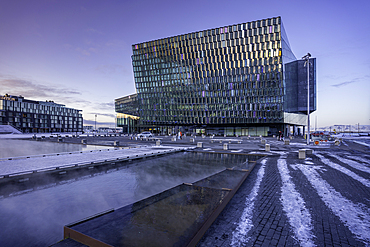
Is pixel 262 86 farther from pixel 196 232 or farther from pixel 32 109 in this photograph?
pixel 32 109

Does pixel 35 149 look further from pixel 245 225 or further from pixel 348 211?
pixel 348 211

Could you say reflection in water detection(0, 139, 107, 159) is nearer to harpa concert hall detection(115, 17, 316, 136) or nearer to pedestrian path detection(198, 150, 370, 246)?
pedestrian path detection(198, 150, 370, 246)

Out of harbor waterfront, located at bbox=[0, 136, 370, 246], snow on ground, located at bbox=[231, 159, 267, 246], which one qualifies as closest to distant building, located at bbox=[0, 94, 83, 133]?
harbor waterfront, located at bbox=[0, 136, 370, 246]

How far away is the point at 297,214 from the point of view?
17.2ft

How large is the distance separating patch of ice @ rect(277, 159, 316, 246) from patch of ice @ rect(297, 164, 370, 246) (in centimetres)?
78

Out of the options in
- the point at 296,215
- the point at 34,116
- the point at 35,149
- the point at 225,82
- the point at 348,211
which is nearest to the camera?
the point at 296,215

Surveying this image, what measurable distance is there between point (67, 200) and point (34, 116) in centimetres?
12482

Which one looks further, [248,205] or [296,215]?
[248,205]

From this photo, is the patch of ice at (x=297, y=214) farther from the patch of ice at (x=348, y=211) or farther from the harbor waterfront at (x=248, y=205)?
the patch of ice at (x=348, y=211)

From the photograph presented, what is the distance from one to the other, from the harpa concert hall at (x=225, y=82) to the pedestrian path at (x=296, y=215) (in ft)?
201

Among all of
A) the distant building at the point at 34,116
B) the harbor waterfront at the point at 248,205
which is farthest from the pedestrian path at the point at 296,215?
the distant building at the point at 34,116

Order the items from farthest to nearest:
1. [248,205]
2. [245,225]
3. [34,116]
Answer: [34,116] < [248,205] < [245,225]

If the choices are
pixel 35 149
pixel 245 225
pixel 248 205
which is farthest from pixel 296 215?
pixel 35 149

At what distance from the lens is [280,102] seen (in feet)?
209
